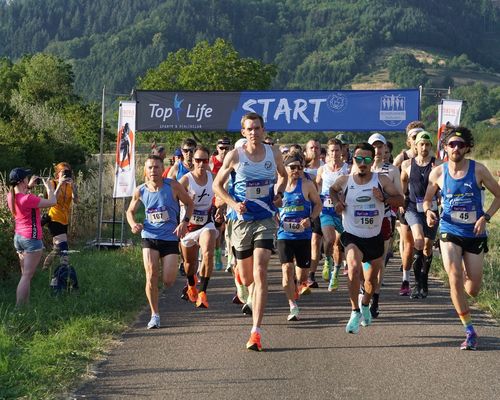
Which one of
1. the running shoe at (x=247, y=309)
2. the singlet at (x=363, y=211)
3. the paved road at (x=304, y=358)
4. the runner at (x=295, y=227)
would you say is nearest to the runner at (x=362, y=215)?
the singlet at (x=363, y=211)

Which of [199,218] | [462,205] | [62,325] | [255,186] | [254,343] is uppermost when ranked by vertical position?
[255,186]

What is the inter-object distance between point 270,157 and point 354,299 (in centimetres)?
164

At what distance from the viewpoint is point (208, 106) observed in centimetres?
1855

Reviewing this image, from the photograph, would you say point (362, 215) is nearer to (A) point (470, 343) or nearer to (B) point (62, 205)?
(A) point (470, 343)

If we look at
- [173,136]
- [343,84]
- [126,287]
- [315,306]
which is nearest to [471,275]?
[315,306]

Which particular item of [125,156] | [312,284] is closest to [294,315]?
[312,284]

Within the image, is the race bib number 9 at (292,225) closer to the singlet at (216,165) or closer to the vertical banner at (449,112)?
the singlet at (216,165)

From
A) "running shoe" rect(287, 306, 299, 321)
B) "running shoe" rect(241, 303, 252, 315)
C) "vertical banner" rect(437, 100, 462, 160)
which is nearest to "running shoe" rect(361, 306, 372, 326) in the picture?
"running shoe" rect(287, 306, 299, 321)

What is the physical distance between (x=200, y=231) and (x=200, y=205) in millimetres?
325

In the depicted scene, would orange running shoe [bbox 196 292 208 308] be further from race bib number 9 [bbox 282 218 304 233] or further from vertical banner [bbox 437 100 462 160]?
vertical banner [bbox 437 100 462 160]

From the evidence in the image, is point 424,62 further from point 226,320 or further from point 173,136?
point 226,320

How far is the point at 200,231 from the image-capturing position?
11500mm

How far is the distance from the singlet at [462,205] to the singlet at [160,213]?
2885 mm

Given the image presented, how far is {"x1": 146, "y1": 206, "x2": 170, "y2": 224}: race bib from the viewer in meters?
9.77
